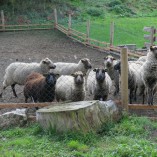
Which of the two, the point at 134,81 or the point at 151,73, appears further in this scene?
the point at 134,81

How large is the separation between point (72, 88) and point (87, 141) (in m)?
2.63

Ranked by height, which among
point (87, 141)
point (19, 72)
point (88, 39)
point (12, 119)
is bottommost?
point (87, 141)

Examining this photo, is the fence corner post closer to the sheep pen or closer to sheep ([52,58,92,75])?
sheep ([52,58,92,75])

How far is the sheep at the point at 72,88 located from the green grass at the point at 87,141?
5.64 ft

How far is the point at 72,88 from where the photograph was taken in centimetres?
852

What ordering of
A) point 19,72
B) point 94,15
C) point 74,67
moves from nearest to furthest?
point 19,72
point 74,67
point 94,15

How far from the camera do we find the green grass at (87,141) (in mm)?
5516

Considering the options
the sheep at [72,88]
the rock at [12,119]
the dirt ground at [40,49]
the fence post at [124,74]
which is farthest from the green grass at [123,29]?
the rock at [12,119]

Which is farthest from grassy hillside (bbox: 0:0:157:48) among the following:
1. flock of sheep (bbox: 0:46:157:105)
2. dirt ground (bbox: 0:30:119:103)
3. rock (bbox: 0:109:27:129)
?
rock (bbox: 0:109:27:129)

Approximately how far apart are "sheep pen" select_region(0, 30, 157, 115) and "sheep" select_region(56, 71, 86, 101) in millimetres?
4673

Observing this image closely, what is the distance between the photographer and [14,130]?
6750 mm

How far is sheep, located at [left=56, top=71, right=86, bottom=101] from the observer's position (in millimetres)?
8336

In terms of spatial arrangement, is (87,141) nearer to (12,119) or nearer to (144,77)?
(12,119)

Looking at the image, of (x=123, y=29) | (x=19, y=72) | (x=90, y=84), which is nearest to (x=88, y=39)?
(x=123, y=29)
